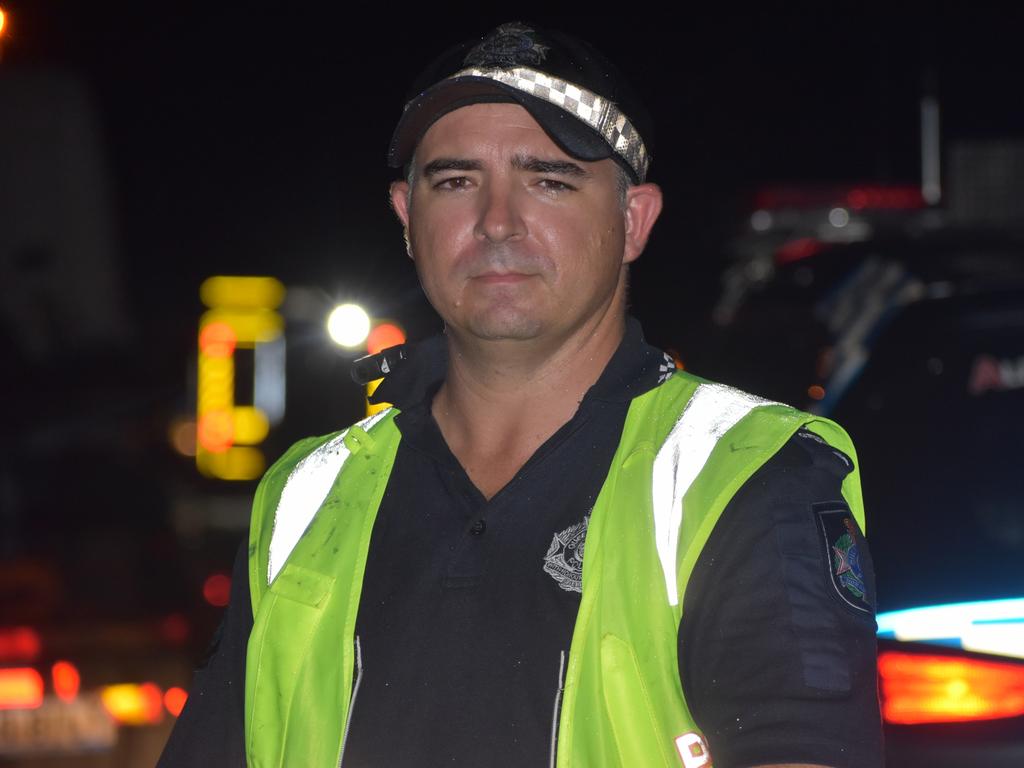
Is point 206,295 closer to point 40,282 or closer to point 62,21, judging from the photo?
point 40,282

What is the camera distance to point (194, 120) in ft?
96.9

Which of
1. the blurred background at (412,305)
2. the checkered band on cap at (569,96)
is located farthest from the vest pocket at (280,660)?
the blurred background at (412,305)

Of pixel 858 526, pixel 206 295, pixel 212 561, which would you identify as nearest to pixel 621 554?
pixel 858 526

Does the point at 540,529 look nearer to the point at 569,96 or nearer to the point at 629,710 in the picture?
the point at 629,710

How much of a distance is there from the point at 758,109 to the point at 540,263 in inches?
584

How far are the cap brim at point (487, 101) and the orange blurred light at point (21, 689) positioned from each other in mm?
3222

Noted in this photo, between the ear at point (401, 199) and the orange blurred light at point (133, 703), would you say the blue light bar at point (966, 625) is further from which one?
the orange blurred light at point (133, 703)

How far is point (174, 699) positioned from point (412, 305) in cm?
158

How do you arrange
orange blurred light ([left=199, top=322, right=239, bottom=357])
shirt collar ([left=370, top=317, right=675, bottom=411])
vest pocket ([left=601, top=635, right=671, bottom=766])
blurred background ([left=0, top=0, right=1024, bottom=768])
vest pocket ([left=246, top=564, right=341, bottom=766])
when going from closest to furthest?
vest pocket ([left=601, top=635, right=671, bottom=766])
vest pocket ([left=246, top=564, right=341, bottom=766])
shirt collar ([left=370, top=317, right=675, bottom=411])
blurred background ([left=0, top=0, right=1024, bottom=768])
orange blurred light ([left=199, top=322, right=239, bottom=357])

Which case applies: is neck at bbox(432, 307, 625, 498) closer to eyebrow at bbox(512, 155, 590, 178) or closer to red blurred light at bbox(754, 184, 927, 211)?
eyebrow at bbox(512, 155, 590, 178)

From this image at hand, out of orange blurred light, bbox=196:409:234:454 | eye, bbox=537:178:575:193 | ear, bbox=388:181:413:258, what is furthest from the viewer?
orange blurred light, bbox=196:409:234:454

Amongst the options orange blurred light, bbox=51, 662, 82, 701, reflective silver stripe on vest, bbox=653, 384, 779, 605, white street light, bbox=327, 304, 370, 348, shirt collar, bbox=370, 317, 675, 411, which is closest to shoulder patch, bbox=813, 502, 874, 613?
reflective silver stripe on vest, bbox=653, 384, 779, 605

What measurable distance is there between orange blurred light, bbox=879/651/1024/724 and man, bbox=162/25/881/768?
0.83 m

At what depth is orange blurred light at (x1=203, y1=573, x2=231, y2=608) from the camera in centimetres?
582
